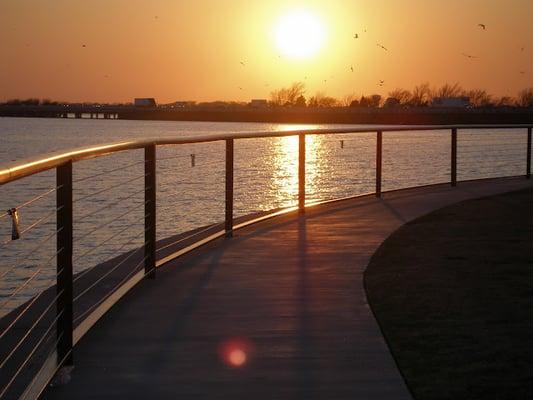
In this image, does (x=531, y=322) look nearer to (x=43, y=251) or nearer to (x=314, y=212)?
(x=314, y=212)

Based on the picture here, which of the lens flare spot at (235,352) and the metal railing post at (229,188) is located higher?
the metal railing post at (229,188)

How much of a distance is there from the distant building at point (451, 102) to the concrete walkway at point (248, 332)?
173 m

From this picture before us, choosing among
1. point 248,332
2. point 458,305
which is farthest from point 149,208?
point 458,305

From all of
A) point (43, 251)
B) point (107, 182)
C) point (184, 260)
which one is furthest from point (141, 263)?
point (107, 182)

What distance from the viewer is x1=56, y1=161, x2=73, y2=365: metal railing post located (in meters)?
6.05

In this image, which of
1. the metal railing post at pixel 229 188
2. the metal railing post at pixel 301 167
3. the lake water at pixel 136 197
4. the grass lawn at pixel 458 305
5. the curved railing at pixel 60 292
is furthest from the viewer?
the lake water at pixel 136 197

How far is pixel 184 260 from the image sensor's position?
420 inches

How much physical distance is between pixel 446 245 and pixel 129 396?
6443 mm

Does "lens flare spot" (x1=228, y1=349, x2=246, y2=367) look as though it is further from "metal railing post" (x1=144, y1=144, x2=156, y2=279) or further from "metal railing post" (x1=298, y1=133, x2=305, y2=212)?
"metal railing post" (x1=298, y1=133, x2=305, y2=212)

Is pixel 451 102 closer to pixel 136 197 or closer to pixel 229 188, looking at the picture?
pixel 136 197

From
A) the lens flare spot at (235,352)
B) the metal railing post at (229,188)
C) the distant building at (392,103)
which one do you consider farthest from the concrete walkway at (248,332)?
the distant building at (392,103)

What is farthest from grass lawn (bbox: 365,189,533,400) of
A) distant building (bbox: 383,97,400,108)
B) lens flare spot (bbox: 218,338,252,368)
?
distant building (bbox: 383,97,400,108)

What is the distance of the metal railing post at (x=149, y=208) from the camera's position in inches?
355

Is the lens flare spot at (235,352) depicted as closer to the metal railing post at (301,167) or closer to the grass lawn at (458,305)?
the grass lawn at (458,305)
